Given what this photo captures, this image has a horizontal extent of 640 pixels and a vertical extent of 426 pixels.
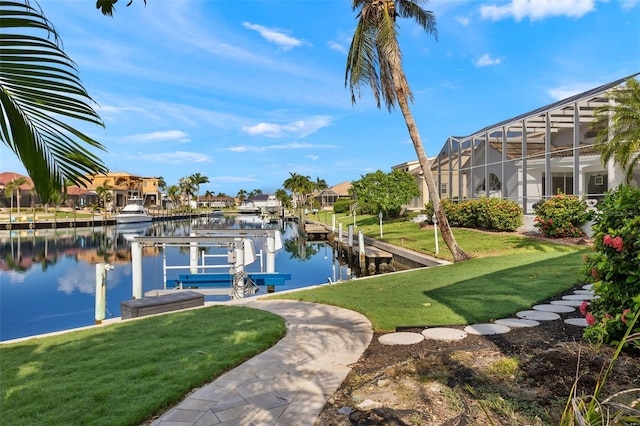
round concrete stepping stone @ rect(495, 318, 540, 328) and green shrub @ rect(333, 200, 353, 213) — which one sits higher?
green shrub @ rect(333, 200, 353, 213)

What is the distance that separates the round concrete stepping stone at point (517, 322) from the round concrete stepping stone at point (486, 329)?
0.48 feet

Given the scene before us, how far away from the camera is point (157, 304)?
27.9 ft

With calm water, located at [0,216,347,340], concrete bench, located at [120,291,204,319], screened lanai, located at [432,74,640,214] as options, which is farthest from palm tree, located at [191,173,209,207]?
concrete bench, located at [120,291,204,319]

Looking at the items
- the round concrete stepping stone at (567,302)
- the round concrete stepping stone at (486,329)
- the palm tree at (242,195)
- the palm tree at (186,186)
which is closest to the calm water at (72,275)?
the round concrete stepping stone at (567,302)

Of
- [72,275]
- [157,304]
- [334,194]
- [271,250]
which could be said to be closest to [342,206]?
[334,194]

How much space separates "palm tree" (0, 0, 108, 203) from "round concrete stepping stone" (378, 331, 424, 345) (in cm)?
433

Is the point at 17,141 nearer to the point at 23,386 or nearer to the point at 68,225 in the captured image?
the point at 23,386

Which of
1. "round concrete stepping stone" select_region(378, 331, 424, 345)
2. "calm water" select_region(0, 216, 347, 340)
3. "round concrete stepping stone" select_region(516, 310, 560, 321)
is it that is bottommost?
"calm water" select_region(0, 216, 347, 340)

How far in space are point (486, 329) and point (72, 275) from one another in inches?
774

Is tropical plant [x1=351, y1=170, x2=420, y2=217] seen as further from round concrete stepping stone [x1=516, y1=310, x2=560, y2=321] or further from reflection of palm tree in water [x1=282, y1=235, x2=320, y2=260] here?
round concrete stepping stone [x1=516, y1=310, x2=560, y2=321]

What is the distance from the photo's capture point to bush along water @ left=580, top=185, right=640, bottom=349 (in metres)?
4.04

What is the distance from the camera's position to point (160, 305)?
28.0 ft

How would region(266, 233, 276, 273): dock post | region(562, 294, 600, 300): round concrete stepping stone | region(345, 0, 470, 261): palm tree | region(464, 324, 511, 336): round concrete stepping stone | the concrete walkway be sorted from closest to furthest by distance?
the concrete walkway < region(464, 324, 511, 336): round concrete stepping stone < region(562, 294, 600, 300): round concrete stepping stone < region(345, 0, 470, 261): palm tree < region(266, 233, 276, 273): dock post

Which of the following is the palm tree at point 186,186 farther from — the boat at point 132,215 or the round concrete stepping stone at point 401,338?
the round concrete stepping stone at point 401,338
